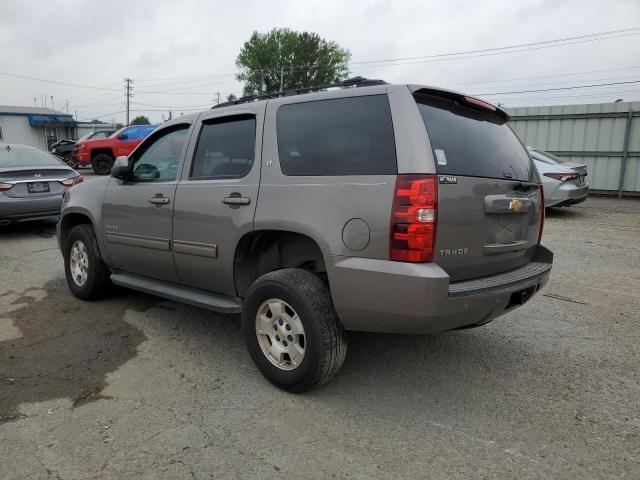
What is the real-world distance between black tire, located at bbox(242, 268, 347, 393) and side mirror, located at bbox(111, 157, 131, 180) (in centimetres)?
191

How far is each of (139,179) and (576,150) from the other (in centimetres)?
1409

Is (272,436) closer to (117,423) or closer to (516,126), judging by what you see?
(117,423)

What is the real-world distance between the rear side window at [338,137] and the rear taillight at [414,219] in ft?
0.51

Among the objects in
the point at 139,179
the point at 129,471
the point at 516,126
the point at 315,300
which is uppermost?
the point at 516,126

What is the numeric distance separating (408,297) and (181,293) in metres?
2.00

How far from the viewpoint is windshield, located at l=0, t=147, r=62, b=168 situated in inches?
323

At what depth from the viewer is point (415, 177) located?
2.57m

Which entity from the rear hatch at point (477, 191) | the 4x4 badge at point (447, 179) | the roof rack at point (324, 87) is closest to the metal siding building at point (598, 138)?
the rear hatch at point (477, 191)

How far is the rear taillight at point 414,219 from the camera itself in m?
2.55

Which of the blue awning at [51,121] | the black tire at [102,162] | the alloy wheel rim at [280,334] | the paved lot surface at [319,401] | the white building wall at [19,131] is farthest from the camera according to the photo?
the blue awning at [51,121]

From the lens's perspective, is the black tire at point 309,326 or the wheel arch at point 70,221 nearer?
the black tire at point 309,326

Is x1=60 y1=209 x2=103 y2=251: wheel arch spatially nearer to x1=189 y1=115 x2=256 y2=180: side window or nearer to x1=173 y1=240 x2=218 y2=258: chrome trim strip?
x1=173 y1=240 x2=218 y2=258: chrome trim strip

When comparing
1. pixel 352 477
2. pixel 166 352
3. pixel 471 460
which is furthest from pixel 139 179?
pixel 471 460

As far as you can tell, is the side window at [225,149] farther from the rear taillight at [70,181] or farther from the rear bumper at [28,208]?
the rear taillight at [70,181]
